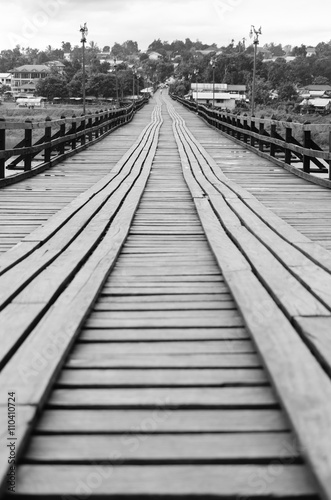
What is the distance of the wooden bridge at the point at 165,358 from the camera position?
2.02 m

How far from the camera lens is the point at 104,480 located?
6.48ft

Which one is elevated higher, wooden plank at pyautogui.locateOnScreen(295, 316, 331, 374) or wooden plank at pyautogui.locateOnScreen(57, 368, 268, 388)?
wooden plank at pyautogui.locateOnScreen(295, 316, 331, 374)

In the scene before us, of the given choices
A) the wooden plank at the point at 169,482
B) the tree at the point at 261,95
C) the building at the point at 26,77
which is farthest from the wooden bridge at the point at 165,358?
the building at the point at 26,77

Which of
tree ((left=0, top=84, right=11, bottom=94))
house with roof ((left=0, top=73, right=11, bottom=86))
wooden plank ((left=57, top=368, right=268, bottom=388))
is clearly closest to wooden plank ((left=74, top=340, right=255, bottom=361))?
wooden plank ((left=57, top=368, right=268, bottom=388))

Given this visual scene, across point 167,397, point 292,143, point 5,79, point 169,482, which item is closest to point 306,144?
point 292,143

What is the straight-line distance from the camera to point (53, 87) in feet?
438

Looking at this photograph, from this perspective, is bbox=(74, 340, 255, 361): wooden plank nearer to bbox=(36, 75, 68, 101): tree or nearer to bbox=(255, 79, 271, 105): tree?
bbox=(255, 79, 271, 105): tree

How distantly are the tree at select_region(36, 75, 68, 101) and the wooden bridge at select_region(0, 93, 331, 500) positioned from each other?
13282 cm

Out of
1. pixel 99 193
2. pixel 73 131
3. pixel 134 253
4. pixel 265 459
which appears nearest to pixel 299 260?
pixel 134 253

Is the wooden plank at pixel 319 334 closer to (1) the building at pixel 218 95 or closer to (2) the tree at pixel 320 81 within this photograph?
(1) the building at pixel 218 95

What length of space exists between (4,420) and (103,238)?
3.15m

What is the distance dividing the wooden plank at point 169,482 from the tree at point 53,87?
13652cm

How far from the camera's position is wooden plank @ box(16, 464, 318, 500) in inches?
75.3

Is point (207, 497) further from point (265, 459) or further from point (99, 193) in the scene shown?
point (99, 193)
